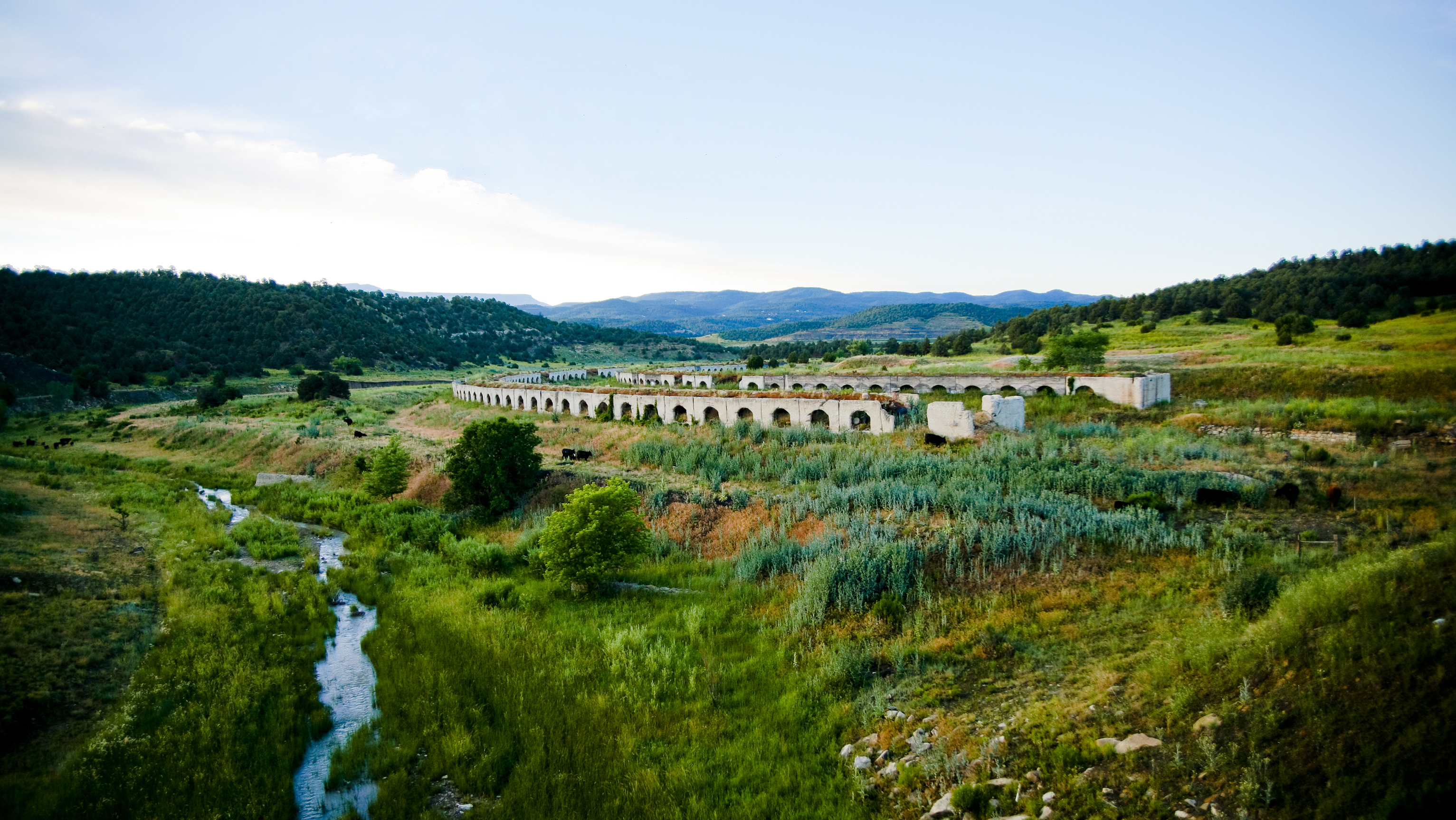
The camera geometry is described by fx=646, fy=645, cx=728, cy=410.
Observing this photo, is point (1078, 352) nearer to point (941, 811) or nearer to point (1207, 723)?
point (1207, 723)

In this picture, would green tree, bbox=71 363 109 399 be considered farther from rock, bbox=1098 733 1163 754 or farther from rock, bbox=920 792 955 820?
rock, bbox=1098 733 1163 754

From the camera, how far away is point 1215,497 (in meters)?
15.3

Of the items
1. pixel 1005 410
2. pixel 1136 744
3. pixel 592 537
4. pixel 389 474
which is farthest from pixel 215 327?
pixel 1136 744

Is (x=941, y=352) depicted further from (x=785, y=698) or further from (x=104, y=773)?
(x=104, y=773)

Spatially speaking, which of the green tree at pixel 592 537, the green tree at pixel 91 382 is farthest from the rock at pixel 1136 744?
the green tree at pixel 91 382

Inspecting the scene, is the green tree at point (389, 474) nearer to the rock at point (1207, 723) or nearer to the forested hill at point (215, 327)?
the rock at point (1207, 723)

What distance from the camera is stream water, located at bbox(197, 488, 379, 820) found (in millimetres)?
8422

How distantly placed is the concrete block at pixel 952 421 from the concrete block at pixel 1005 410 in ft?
4.00

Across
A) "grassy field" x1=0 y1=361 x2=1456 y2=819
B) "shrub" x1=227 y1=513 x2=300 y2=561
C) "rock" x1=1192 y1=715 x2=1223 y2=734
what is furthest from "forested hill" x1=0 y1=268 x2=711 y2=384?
"rock" x1=1192 y1=715 x2=1223 y2=734

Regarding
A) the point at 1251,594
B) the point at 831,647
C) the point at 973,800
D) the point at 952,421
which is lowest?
the point at 831,647

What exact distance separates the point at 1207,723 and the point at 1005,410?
21.7 meters

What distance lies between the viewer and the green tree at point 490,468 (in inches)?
863

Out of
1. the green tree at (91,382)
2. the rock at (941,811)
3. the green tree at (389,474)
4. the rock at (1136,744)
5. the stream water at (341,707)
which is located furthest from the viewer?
the green tree at (91,382)

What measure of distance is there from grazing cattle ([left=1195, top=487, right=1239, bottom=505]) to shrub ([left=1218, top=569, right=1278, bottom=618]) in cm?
701
